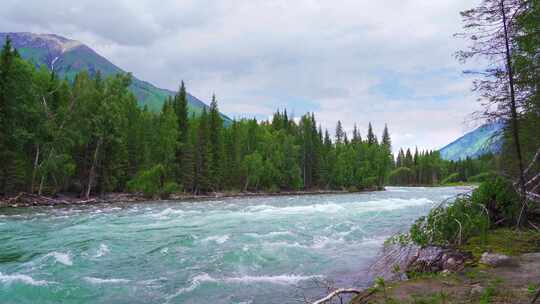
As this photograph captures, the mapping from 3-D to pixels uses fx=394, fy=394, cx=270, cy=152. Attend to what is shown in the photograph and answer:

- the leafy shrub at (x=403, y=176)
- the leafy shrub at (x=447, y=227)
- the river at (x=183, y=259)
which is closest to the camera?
the river at (x=183, y=259)

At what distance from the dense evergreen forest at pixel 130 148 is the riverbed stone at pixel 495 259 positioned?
38.3 m

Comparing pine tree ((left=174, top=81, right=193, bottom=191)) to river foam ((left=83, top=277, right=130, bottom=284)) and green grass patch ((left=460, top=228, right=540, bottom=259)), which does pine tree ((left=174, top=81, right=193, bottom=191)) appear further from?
green grass patch ((left=460, top=228, right=540, bottom=259))

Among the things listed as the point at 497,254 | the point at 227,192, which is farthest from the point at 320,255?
the point at 227,192

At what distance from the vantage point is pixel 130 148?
54.3 meters

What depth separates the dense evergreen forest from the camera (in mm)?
37156

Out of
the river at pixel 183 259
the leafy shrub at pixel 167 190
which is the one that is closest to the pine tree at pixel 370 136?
the leafy shrub at pixel 167 190

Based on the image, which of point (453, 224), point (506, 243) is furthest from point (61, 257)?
point (506, 243)

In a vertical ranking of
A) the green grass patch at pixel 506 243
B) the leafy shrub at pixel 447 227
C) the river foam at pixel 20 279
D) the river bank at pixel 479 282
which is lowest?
the river foam at pixel 20 279

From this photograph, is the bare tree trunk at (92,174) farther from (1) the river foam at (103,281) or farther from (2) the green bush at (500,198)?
(2) the green bush at (500,198)

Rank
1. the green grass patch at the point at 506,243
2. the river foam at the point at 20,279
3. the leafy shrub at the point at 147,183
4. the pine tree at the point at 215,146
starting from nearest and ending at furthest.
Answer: the green grass patch at the point at 506,243
the river foam at the point at 20,279
the leafy shrub at the point at 147,183
the pine tree at the point at 215,146

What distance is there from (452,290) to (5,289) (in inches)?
396

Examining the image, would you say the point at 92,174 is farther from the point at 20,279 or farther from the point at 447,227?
the point at 447,227

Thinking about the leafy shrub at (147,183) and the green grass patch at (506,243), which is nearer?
the green grass patch at (506,243)

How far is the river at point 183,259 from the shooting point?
945 cm
